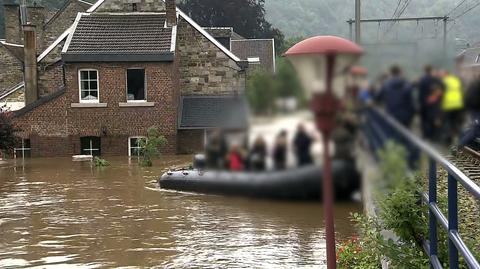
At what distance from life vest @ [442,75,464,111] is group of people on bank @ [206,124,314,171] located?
0.15 metres

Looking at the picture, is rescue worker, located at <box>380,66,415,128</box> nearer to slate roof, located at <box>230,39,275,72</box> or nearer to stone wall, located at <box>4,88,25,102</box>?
slate roof, located at <box>230,39,275,72</box>

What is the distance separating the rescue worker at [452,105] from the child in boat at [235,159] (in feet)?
0.80

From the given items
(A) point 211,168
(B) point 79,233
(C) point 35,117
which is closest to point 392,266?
(A) point 211,168

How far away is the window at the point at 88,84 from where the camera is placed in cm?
322

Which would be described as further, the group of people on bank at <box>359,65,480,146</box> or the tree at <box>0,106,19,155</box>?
the tree at <box>0,106,19,155</box>

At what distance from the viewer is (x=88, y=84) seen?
11.1ft

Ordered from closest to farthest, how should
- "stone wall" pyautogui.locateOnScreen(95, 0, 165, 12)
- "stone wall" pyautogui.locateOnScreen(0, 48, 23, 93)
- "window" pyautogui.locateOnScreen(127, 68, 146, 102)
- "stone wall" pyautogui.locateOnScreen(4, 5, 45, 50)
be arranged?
"window" pyautogui.locateOnScreen(127, 68, 146, 102) < "stone wall" pyautogui.locateOnScreen(95, 0, 165, 12) < "stone wall" pyautogui.locateOnScreen(0, 48, 23, 93) < "stone wall" pyautogui.locateOnScreen(4, 5, 45, 50)

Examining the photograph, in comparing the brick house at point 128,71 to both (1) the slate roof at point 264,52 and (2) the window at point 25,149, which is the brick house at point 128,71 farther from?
(2) the window at point 25,149

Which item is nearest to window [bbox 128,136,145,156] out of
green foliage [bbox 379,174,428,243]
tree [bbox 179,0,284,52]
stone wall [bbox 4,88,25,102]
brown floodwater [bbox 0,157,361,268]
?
tree [bbox 179,0,284,52]

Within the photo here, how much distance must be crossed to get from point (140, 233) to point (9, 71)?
3487cm

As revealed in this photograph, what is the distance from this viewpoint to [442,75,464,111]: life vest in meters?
0.61

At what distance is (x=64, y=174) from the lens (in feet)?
77.6

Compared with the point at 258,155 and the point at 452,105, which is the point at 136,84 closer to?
the point at 258,155

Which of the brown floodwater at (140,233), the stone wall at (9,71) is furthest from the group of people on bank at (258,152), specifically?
the stone wall at (9,71)
